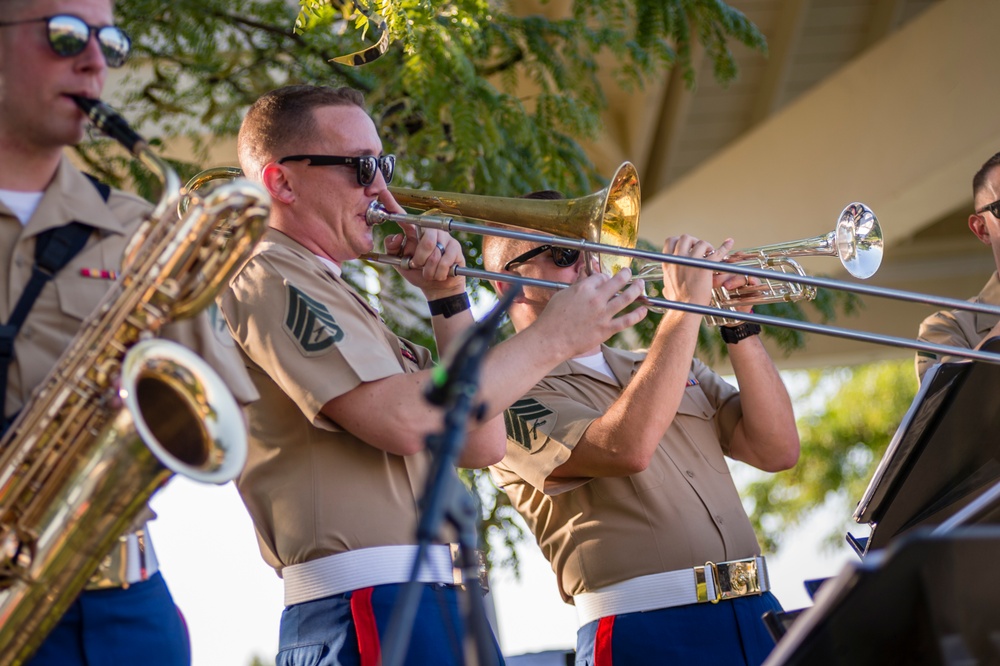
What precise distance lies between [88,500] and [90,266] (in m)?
0.49

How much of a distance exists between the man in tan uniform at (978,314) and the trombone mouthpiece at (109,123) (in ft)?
9.29

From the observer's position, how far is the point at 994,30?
6934 mm

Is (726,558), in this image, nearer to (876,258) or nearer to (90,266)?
(876,258)

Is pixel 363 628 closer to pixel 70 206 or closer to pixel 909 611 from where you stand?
pixel 70 206

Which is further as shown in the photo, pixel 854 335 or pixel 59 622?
pixel 854 335

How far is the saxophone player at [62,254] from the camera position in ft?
7.51

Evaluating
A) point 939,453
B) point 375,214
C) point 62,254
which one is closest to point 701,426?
point 939,453

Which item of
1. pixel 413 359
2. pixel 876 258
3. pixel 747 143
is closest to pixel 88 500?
pixel 413 359

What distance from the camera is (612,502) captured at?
3816 millimetres

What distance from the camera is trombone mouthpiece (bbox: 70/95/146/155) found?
2.31 meters

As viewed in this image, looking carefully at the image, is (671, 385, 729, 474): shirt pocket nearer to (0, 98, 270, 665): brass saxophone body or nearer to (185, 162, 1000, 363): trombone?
(185, 162, 1000, 363): trombone

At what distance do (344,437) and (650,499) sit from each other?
123cm

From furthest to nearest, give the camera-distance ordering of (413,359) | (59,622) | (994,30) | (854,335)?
(994,30) < (413,359) < (854,335) < (59,622)

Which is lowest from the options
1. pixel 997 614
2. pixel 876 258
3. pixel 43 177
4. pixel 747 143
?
pixel 997 614
